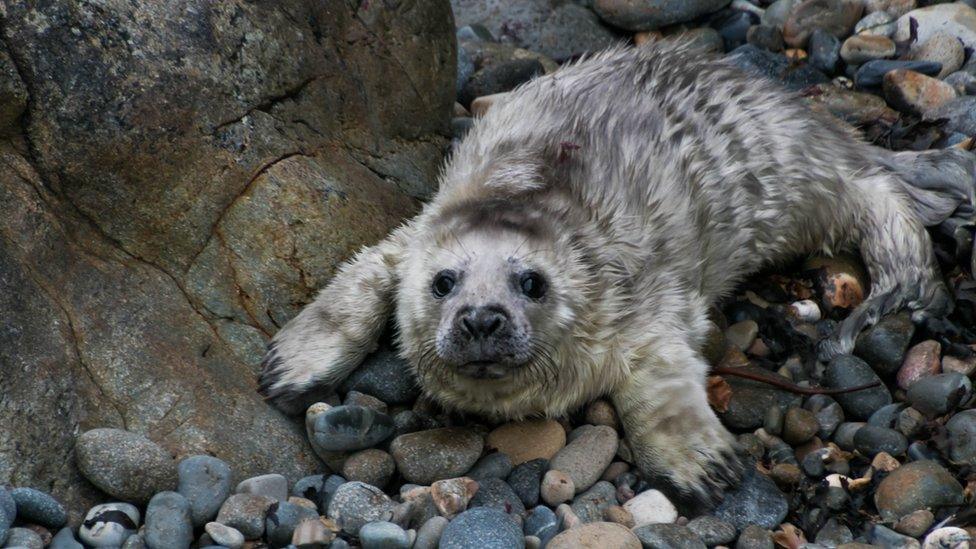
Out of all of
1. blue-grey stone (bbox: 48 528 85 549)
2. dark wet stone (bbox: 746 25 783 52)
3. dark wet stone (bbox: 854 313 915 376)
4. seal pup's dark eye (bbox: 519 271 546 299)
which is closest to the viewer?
blue-grey stone (bbox: 48 528 85 549)

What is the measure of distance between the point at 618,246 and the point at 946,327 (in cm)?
149

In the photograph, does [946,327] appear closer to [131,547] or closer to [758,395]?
[758,395]

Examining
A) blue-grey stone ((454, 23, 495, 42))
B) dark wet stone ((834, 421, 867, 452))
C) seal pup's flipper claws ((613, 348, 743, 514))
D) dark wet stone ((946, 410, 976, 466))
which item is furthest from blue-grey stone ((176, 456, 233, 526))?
blue-grey stone ((454, 23, 495, 42))

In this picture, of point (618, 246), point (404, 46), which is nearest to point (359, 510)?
point (618, 246)

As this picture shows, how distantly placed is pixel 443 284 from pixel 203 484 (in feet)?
3.77

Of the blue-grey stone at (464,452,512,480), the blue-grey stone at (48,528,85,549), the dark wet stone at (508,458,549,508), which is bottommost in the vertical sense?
the dark wet stone at (508,458,549,508)

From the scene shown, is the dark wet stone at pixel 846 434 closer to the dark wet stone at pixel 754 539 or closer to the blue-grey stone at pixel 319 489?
the dark wet stone at pixel 754 539

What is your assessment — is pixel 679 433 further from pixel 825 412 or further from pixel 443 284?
pixel 443 284

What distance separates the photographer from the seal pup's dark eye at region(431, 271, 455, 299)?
4.50 meters

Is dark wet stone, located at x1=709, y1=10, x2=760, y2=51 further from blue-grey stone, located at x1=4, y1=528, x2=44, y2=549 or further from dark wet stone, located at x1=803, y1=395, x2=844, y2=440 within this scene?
blue-grey stone, located at x1=4, y1=528, x2=44, y2=549

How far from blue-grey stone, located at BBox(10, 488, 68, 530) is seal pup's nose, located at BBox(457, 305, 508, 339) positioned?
1.44 meters

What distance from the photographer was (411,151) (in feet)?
18.2

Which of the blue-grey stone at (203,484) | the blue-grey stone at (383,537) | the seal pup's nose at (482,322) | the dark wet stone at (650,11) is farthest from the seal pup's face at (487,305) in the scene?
the dark wet stone at (650,11)

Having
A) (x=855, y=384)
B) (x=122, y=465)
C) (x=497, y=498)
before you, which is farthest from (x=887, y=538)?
(x=122, y=465)
